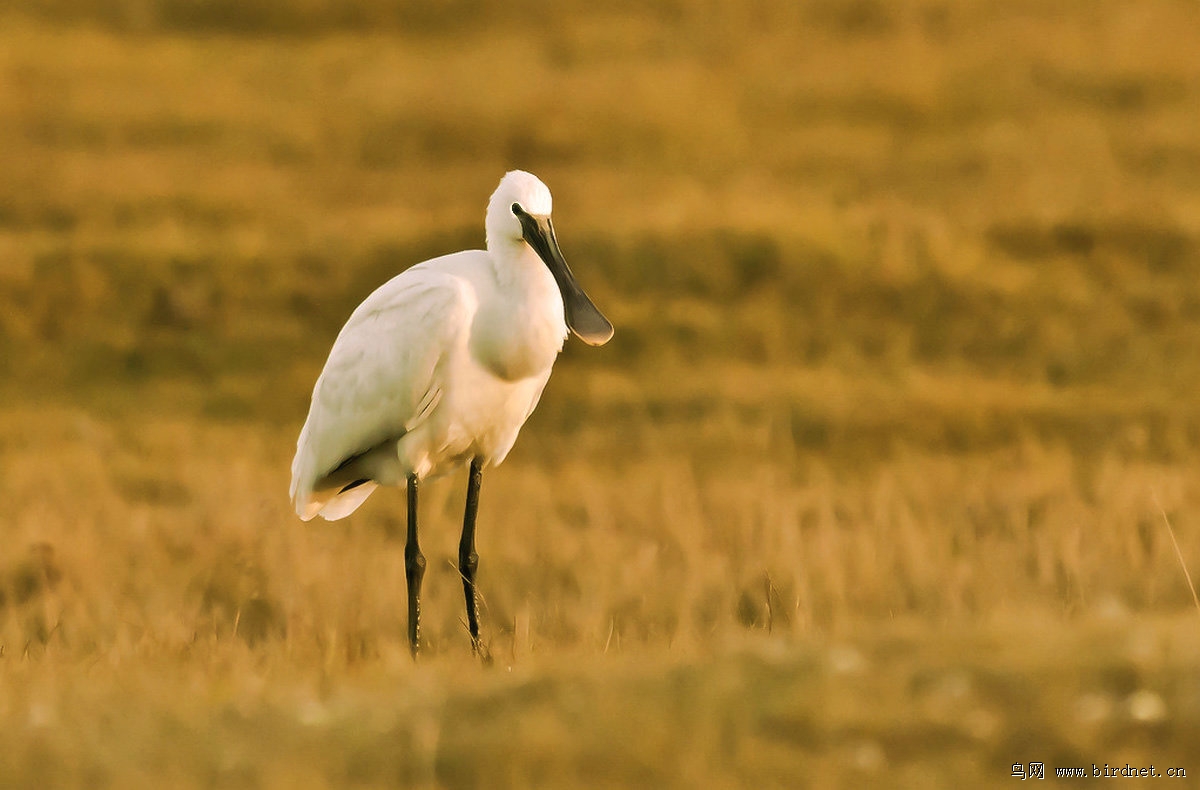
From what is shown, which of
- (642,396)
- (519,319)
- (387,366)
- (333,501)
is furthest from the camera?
(642,396)

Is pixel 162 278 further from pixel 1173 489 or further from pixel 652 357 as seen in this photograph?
pixel 1173 489

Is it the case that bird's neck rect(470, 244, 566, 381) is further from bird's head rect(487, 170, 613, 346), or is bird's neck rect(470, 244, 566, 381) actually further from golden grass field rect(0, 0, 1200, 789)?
golden grass field rect(0, 0, 1200, 789)

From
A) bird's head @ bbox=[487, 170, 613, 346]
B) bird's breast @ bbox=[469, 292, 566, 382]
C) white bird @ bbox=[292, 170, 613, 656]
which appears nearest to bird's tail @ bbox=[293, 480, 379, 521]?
white bird @ bbox=[292, 170, 613, 656]

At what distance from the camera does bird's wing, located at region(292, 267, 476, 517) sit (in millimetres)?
8055

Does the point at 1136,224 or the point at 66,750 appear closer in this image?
the point at 66,750

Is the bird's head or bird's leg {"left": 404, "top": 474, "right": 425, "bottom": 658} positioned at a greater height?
the bird's head

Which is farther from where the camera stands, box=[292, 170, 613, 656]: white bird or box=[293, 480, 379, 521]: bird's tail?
box=[293, 480, 379, 521]: bird's tail

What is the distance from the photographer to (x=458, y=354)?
318 inches

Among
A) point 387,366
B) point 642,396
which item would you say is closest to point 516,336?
point 387,366

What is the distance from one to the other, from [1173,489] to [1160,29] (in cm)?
2259

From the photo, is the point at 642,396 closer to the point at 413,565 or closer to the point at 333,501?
the point at 333,501

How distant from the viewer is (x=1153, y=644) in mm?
5215

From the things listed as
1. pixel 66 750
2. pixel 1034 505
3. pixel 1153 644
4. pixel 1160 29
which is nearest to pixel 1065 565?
pixel 1034 505

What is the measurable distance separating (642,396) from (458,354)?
10421mm
